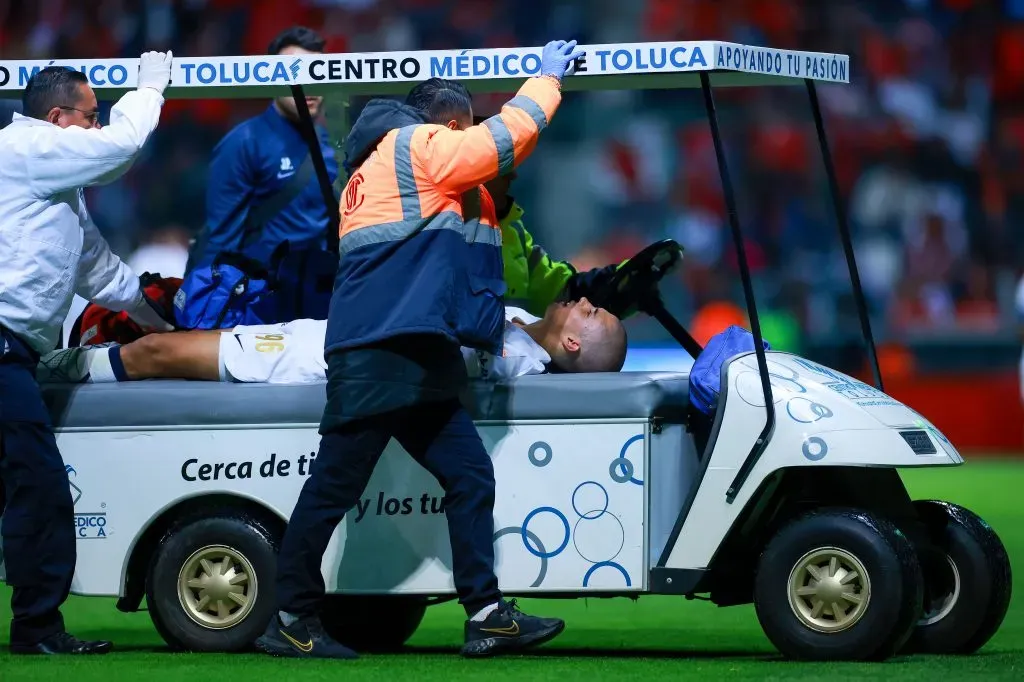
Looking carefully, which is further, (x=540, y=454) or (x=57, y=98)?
(x=57, y=98)

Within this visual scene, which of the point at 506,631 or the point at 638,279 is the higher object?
the point at 638,279

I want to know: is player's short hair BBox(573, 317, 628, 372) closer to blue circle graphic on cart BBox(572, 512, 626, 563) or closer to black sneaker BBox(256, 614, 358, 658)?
blue circle graphic on cart BBox(572, 512, 626, 563)

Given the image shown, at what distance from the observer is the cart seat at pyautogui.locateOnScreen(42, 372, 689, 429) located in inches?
204

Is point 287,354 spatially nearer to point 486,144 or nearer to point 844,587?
point 486,144

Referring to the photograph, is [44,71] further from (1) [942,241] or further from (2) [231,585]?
(1) [942,241]

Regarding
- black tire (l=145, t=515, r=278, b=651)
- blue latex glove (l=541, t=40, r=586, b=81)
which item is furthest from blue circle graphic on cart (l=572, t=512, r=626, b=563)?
blue latex glove (l=541, t=40, r=586, b=81)

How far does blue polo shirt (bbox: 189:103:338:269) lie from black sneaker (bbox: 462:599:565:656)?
104 inches

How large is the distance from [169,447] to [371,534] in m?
0.73

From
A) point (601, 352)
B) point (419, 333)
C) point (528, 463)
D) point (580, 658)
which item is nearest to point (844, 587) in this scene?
point (580, 658)

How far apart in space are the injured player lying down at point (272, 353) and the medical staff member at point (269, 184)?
1.64 metres

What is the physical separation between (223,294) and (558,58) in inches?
62.4

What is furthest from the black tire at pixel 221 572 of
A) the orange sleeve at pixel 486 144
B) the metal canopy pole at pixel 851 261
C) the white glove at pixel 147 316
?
the metal canopy pole at pixel 851 261

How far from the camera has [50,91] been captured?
17.8 feet

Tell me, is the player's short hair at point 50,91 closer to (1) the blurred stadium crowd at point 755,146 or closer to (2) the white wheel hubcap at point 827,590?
(2) the white wheel hubcap at point 827,590
